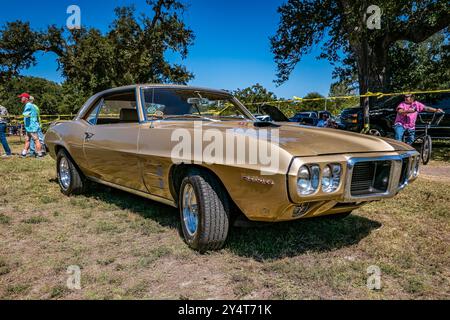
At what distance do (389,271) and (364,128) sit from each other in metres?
9.89

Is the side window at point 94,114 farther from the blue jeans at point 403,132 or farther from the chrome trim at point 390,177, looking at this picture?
the blue jeans at point 403,132

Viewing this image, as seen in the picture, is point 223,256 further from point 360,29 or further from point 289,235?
point 360,29

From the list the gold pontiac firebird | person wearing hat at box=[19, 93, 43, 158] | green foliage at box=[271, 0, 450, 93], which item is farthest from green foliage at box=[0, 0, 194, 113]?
the gold pontiac firebird

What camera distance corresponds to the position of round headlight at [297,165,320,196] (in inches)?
89.7

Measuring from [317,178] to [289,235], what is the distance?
3.48 ft

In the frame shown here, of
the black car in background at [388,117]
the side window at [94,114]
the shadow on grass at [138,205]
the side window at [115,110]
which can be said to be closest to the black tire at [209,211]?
the shadow on grass at [138,205]

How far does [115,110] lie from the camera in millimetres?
4398

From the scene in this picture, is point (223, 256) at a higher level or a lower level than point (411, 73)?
lower

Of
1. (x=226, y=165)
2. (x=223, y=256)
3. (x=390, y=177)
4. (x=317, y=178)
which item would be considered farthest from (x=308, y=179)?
(x=223, y=256)

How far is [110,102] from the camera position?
451 cm

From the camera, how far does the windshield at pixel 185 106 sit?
3672 mm

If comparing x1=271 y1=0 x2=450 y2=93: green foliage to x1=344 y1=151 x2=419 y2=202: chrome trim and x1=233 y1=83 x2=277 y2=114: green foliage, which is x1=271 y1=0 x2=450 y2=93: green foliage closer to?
x1=344 y1=151 x2=419 y2=202: chrome trim

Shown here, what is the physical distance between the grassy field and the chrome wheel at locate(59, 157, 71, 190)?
81 centimetres

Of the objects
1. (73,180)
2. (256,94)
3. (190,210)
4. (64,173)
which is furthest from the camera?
(256,94)
